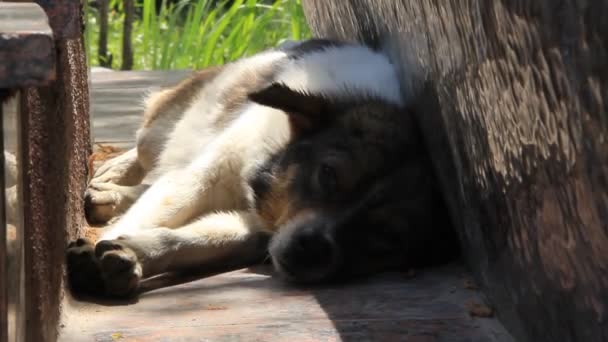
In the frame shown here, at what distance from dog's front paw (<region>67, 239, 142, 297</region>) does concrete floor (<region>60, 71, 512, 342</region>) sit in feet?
0.16

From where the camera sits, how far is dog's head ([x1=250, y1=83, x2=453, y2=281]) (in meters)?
3.60

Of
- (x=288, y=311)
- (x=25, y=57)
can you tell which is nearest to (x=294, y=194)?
(x=288, y=311)

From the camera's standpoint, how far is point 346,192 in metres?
3.72

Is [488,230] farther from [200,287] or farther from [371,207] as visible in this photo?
[200,287]

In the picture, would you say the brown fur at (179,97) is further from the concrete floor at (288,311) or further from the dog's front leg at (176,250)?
the concrete floor at (288,311)

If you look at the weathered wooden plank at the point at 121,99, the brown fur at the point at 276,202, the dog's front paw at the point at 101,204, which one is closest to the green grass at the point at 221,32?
the weathered wooden plank at the point at 121,99

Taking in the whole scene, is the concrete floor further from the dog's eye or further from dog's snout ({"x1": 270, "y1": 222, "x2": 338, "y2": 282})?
the dog's eye

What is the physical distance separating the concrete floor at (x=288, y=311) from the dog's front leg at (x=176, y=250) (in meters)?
0.06

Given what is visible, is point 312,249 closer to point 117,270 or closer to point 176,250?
point 176,250

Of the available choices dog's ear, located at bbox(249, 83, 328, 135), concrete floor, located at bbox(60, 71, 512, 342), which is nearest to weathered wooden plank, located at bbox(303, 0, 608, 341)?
concrete floor, located at bbox(60, 71, 512, 342)

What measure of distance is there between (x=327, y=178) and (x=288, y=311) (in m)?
0.67

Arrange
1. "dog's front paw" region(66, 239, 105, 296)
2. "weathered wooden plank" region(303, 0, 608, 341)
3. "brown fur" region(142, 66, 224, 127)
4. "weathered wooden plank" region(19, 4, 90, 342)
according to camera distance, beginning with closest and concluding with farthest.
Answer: "weathered wooden plank" region(303, 0, 608, 341)
"weathered wooden plank" region(19, 4, 90, 342)
"dog's front paw" region(66, 239, 105, 296)
"brown fur" region(142, 66, 224, 127)

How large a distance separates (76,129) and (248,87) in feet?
3.65

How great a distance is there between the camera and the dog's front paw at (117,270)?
327 cm
